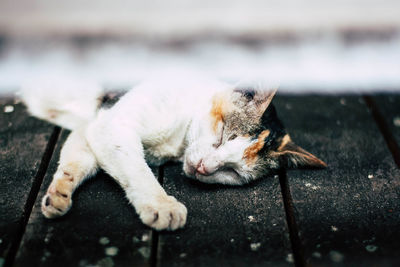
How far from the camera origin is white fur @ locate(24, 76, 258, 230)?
142 centimetres

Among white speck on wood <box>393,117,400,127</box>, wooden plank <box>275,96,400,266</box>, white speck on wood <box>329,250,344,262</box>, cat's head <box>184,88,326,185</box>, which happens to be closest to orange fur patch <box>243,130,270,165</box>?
cat's head <box>184,88,326,185</box>

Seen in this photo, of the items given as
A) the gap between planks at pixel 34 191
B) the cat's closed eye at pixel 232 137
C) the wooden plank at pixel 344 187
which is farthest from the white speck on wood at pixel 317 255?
the gap between planks at pixel 34 191

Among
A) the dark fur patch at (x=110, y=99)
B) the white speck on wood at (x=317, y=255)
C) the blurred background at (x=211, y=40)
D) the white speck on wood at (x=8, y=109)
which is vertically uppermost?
the dark fur patch at (x=110, y=99)

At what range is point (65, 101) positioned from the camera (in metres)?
1.97

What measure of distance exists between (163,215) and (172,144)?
420 millimetres

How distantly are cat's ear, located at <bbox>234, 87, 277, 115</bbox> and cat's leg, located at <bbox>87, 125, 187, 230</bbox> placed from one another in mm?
464

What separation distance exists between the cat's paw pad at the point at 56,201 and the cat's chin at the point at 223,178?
1.56 feet

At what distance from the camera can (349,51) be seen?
2.77 m

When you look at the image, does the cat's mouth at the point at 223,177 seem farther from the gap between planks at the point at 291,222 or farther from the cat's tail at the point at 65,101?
the cat's tail at the point at 65,101

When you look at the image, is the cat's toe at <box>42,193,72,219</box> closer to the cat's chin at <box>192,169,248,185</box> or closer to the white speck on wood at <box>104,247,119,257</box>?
the white speck on wood at <box>104,247,119,257</box>

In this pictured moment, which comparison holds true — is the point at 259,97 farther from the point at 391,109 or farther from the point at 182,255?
the point at 391,109

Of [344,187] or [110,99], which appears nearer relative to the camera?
[344,187]

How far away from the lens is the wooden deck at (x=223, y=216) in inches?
52.4

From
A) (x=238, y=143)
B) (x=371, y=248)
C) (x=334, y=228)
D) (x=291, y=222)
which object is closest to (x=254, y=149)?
(x=238, y=143)
